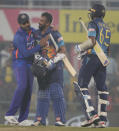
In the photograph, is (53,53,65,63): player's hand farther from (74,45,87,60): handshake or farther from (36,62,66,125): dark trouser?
(74,45,87,60): handshake

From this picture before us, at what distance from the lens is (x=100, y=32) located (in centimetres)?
978

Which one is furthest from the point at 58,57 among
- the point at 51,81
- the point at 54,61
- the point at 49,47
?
the point at 51,81

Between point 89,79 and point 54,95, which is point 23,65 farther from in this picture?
point 89,79

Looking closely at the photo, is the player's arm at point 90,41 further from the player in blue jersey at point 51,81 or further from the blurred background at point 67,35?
the blurred background at point 67,35

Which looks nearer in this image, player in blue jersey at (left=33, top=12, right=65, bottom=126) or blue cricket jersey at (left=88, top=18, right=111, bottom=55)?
blue cricket jersey at (left=88, top=18, right=111, bottom=55)

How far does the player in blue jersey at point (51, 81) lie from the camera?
34.5 feet

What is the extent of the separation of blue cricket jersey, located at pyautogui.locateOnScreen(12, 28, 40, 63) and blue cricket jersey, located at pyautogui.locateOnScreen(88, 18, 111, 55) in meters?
0.91

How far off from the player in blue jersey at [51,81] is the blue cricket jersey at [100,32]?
904 mm

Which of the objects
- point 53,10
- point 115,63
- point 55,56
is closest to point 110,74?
point 115,63

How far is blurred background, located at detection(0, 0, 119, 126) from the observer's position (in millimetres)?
14180

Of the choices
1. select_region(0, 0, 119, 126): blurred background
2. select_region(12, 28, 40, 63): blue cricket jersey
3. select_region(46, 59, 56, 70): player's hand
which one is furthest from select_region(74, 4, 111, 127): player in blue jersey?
select_region(0, 0, 119, 126): blurred background

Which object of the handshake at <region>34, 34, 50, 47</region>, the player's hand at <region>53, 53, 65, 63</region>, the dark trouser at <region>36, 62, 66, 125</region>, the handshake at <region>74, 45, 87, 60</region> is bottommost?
the dark trouser at <region>36, 62, 66, 125</region>

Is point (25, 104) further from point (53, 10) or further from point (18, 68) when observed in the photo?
point (53, 10)

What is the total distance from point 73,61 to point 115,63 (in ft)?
2.97
